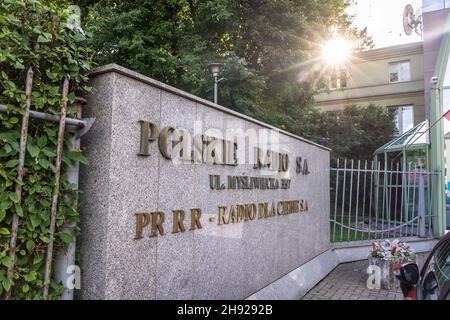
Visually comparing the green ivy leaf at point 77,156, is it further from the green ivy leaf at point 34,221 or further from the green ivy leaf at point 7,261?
the green ivy leaf at point 7,261

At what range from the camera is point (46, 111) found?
9.12ft

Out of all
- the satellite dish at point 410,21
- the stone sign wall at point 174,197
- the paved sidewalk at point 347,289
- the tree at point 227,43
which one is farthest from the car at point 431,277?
the satellite dish at point 410,21

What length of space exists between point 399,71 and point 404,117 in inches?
123

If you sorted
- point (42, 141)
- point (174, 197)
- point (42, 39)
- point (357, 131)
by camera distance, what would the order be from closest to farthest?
point (42, 39)
point (42, 141)
point (174, 197)
point (357, 131)

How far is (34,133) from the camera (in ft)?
9.16

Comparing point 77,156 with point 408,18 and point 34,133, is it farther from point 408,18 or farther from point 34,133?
point 408,18

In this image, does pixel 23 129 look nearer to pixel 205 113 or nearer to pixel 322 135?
pixel 205 113

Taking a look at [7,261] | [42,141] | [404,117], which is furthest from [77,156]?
[404,117]

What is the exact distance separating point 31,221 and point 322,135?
1658 cm

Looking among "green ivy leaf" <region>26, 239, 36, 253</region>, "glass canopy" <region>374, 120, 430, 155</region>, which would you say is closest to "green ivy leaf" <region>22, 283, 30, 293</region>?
"green ivy leaf" <region>26, 239, 36, 253</region>

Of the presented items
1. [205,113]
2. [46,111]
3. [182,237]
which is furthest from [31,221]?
[205,113]

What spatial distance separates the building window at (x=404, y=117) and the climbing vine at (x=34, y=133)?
931 inches

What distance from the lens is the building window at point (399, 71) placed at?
77.3 ft

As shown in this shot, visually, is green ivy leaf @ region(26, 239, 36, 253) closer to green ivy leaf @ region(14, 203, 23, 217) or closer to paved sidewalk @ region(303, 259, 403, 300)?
green ivy leaf @ region(14, 203, 23, 217)
